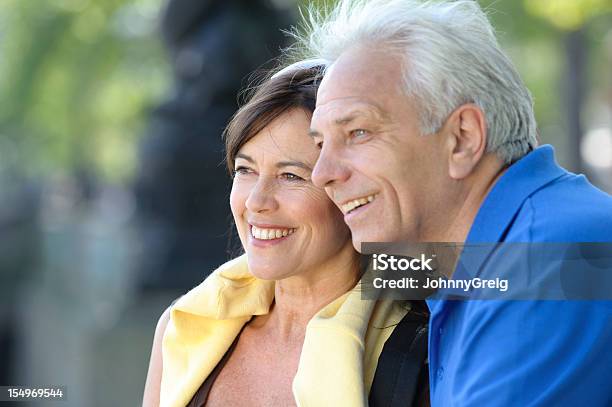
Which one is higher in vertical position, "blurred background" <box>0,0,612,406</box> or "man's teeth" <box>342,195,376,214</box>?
"blurred background" <box>0,0,612,406</box>

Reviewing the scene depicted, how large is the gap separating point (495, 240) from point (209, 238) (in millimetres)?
6760

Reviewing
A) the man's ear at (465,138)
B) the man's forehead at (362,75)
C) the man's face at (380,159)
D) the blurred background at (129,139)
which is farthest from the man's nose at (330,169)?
the blurred background at (129,139)

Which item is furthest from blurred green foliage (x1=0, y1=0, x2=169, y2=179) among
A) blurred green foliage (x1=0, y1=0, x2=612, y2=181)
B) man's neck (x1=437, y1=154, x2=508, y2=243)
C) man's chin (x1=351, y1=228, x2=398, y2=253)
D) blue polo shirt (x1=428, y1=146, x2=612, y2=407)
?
blue polo shirt (x1=428, y1=146, x2=612, y2=407)

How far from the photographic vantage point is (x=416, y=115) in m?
2.55

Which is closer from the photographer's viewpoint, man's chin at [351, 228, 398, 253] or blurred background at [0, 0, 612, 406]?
man's chin at [351, 228, 398, 253]

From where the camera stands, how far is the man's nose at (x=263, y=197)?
2947mm

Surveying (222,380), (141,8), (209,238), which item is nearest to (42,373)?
(209,238)

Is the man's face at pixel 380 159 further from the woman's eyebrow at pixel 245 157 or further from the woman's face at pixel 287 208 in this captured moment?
the woman's eyebrow at pixel 245 157

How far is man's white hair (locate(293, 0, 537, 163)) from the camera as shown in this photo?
2523mm

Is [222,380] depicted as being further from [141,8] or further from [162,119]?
[141,8]

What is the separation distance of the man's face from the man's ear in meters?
0.03

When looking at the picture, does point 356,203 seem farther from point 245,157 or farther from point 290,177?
point 245,157

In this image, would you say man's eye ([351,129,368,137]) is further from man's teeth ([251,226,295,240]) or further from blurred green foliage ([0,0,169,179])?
blurred green foliage ([0,0,169,179])

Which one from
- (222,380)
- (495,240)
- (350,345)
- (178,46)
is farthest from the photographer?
(178,46)
